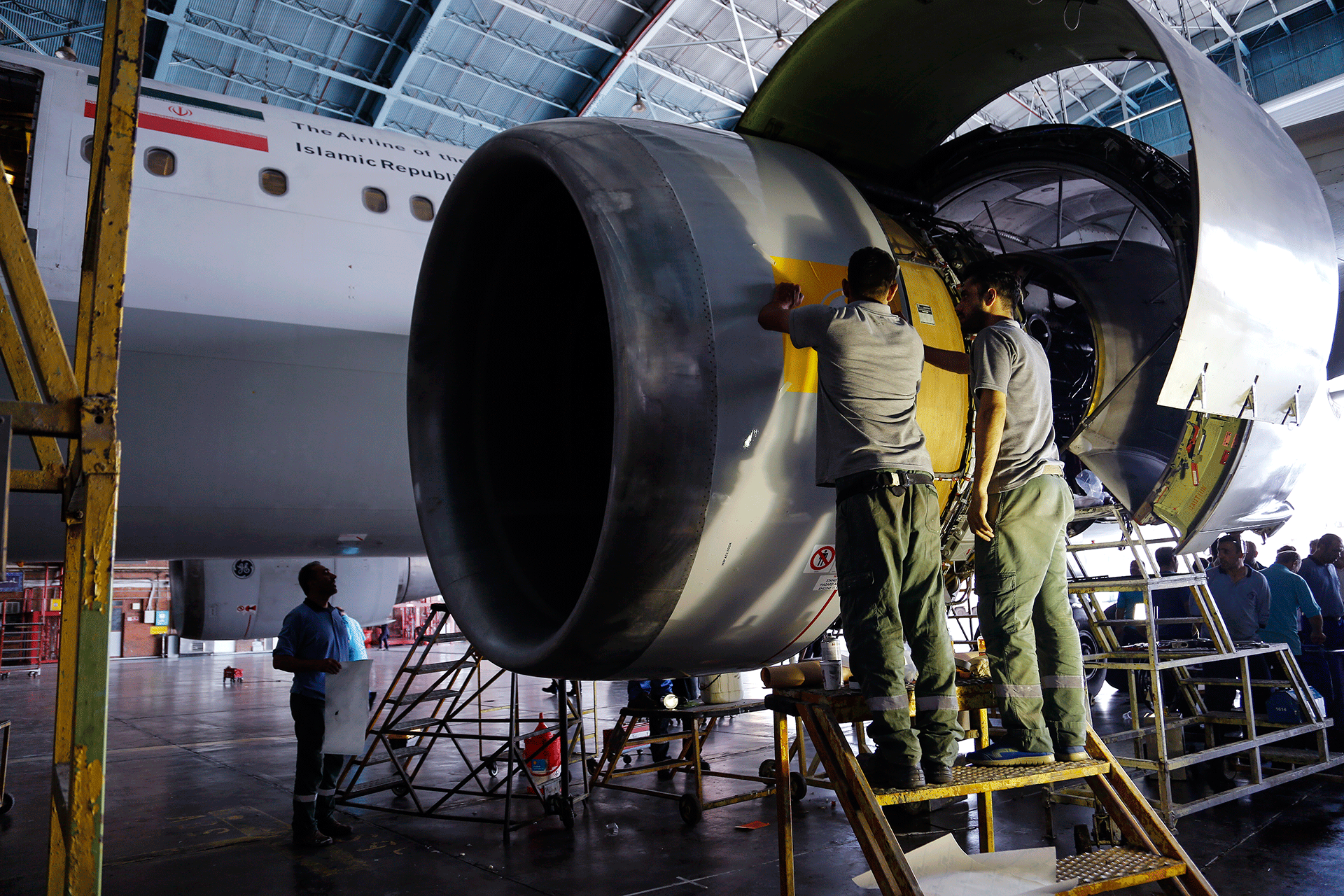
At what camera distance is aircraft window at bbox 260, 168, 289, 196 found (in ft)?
18.2

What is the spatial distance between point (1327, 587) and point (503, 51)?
15266mm

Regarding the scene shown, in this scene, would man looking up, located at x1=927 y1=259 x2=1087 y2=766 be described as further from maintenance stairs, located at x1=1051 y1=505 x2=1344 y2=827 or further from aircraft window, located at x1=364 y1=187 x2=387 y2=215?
aircraft window, located at x1=364 y1=187 x2=387 y2=215

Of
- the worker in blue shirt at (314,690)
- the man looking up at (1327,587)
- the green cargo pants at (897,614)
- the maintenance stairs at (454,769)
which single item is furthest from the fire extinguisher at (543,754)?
the man looking up at (1327,587)

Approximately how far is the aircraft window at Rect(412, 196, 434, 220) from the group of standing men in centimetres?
408

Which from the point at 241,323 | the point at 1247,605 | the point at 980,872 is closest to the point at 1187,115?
the point at 980,872

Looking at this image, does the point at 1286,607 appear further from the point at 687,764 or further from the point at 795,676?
the point at 795,676

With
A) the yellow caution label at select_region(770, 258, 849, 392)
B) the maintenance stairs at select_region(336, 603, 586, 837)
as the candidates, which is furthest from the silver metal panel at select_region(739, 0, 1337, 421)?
the maintenance stairs at select_region(336, 603, 586, 837)

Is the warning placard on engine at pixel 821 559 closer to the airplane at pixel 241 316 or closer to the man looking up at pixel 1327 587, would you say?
the airplane at pixel 241 316

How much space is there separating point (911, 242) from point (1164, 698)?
820cm

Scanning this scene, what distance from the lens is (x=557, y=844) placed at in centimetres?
560

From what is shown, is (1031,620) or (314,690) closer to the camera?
(1031,620)

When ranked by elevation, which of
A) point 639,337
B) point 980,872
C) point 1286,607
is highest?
point 639,337

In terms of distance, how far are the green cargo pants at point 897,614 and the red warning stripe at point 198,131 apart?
183 inches

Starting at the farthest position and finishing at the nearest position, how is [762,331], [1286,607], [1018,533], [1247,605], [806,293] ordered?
[1286,607] < [1247,605] < [1018,533] < [806,293] < [762,331]
